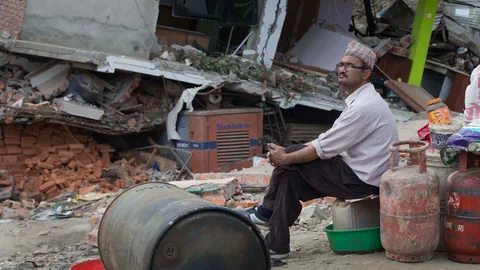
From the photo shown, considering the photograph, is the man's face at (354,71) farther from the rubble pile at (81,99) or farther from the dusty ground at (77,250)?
the rubble pile at (81,99)

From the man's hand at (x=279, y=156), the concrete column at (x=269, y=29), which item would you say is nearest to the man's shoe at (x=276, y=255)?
the man's hand at (x=279, y=156)

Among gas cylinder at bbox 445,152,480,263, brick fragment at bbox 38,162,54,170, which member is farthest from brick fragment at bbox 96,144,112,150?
gas cylinder at bbox 445,152,480,263

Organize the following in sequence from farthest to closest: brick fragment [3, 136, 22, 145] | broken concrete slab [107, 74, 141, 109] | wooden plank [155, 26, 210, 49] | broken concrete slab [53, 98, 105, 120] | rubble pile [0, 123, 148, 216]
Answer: wooden plank [155, 26, 210, 49], broken concrete slab [107, 74, 141, 109], brick fragment [3, 136, 22, 145], broken concrete slab [53, 98, 105, 120], rubble pile [0, 123, 148, 216]

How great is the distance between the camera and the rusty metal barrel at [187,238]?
13.7 feet

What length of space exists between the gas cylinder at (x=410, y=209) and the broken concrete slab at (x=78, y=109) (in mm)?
7793

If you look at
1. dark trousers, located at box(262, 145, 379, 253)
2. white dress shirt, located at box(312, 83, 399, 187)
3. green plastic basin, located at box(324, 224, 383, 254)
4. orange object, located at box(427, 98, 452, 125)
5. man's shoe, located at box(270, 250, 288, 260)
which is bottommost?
man's shoe, located at box(270, 250, 288, 260)

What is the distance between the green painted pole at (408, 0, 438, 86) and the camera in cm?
1580

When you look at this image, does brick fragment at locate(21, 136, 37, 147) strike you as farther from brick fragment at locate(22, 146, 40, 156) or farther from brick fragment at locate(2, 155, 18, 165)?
brick fragment at locate(2, 155, 18, 165)

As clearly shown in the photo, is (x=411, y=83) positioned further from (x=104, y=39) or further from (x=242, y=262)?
(x=242, y=262)

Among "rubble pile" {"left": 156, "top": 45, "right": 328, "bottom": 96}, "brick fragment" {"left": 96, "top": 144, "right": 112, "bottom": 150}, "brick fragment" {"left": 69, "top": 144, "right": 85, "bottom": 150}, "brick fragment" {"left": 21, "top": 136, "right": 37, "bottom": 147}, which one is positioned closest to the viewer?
"brick fragment" {"left": 21, "top": 136, "right": 37, "bottom": 147}

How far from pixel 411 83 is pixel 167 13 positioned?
18.2ft

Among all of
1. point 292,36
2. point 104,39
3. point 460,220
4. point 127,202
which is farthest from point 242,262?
point 292,36

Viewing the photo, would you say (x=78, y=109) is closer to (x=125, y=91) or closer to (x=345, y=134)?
(x=125, y=91)

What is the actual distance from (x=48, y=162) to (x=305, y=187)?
7.42 metres
